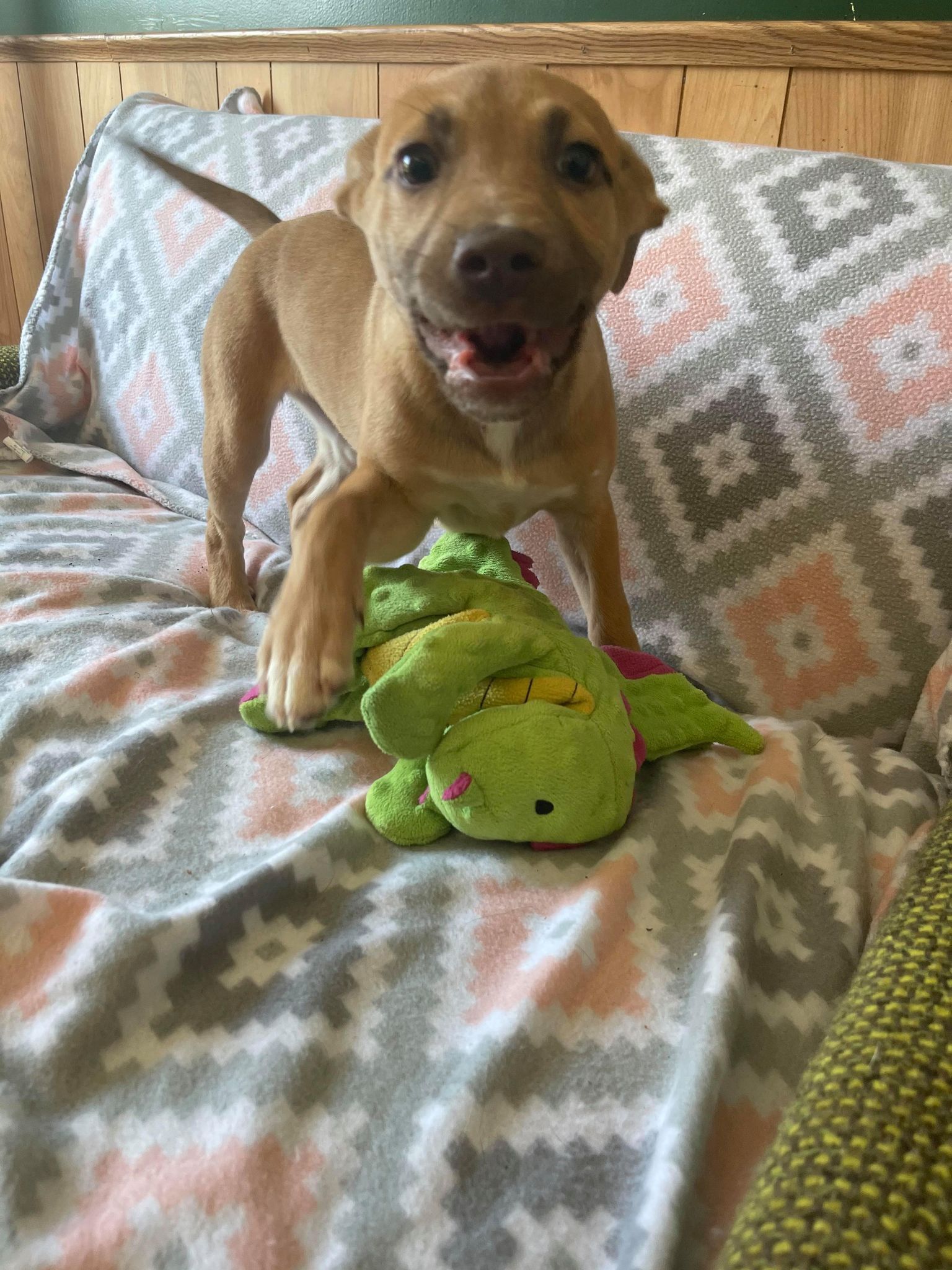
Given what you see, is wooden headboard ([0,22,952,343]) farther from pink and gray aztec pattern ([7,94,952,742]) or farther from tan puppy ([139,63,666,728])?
tan puppy ([139,63,666,728])

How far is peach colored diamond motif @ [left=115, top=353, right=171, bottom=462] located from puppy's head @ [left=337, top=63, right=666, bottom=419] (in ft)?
3.56

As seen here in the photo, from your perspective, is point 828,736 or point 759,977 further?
point 828,736

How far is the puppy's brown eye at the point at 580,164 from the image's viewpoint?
3.76ft

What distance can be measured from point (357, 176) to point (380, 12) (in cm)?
106

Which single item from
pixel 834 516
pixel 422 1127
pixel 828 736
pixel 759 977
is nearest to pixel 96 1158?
pixel 422 1127

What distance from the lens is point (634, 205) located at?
1.28 metres

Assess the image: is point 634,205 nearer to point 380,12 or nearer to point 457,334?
point 457,334

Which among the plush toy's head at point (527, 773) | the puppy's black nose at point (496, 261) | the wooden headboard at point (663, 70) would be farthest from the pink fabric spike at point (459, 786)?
the wooden headboard at point (663, 70)

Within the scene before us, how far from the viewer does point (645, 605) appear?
1.55 meters

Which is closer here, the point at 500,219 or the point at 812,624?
the point at 500,219

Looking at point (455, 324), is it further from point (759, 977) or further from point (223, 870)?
point (759, 977)

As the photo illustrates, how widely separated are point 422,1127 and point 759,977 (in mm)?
376

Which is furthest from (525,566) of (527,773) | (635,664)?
(527,773)

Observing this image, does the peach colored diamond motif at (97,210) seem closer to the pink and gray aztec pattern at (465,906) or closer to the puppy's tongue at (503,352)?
the pink and gray aztec pattern at (465,906)
